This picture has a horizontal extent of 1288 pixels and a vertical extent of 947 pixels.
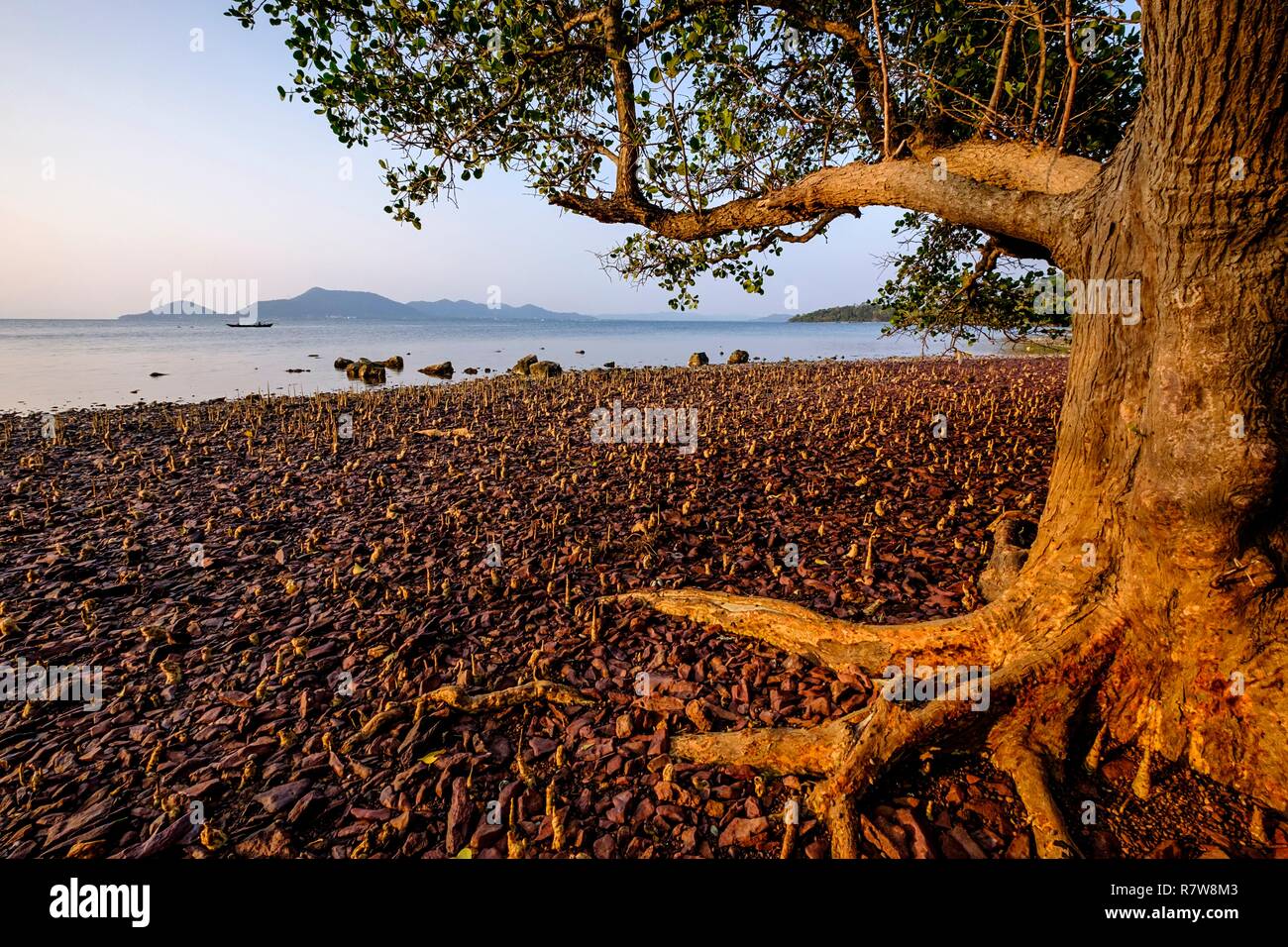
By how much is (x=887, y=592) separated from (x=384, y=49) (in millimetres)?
7854

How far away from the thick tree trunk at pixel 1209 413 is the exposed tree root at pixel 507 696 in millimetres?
3349

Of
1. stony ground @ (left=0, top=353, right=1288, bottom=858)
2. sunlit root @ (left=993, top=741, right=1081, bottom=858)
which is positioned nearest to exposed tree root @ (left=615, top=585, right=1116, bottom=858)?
sunlit root @ (left=993, top=741, right=1081, bottom=858)

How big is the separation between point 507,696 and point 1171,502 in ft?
13.8

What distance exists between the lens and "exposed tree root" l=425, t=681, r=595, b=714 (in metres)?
3.77

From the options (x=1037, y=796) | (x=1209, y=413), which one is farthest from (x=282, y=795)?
(x=1209, y=413)

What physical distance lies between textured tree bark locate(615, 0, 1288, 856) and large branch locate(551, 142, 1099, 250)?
594 millimetres

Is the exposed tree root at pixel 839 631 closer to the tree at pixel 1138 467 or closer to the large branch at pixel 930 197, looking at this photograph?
the tree at pixel 1138 467

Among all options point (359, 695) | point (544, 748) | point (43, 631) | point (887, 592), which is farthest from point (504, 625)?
point (43, 631)

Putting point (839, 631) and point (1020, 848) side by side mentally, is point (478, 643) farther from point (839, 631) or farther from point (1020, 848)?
point (1020, 848)

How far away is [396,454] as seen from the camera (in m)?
10.7

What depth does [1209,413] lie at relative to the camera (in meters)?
2.85

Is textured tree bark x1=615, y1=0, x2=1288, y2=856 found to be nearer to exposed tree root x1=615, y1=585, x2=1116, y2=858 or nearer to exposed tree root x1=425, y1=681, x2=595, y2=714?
exposed tree root x1=615, y1=585, x2=1116, y2=858

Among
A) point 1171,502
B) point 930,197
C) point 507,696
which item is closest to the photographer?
point 1171,502
